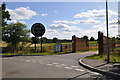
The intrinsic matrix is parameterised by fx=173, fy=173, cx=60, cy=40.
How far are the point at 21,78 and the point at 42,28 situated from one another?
2138 centimetres

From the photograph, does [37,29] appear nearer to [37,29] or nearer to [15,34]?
[37,29]

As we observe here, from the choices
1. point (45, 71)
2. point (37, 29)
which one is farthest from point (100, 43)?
point (37, 29)

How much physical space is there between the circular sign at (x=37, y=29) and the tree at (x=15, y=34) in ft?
24.7

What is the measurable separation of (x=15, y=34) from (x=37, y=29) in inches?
324

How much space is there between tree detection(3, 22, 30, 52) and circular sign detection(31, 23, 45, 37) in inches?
297

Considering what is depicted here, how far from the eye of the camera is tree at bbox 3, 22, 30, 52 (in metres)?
34.8

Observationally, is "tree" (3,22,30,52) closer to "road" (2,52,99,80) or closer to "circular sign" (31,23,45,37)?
"circular sign" (31,23,45,37)

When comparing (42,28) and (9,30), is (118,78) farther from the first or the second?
(9,30)

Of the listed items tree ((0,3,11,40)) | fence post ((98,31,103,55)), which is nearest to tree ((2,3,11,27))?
tree ((0,3,11,40))

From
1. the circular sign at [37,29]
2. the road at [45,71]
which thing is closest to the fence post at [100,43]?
the road at [45,71]

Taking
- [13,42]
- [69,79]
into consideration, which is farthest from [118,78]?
[13,42]

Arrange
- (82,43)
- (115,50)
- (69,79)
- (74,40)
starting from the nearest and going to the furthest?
1. (69,79)
2. (115,50)
3. (74,40)
4. (82,43)

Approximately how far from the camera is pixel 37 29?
28797 mm

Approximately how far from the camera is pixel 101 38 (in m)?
19.5
